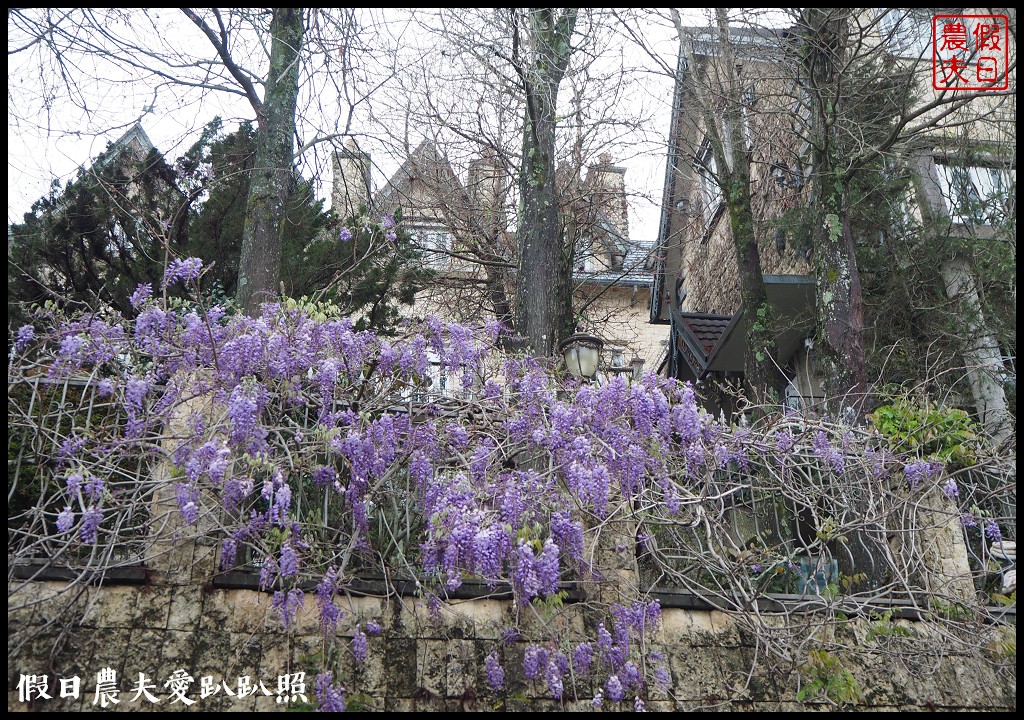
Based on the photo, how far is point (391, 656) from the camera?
4.20m

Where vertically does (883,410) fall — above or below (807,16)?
below

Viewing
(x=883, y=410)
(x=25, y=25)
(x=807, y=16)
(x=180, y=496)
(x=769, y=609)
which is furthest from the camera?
(x=807, y=16)

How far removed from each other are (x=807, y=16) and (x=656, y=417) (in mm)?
4642

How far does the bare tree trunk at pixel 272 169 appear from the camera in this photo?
6.15m

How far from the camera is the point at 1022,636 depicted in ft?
14.0

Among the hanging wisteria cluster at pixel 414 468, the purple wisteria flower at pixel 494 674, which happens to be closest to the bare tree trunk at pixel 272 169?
the hanging wisteria cluster at pixel 414 468

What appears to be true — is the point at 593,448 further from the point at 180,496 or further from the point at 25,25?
the point at 25,25

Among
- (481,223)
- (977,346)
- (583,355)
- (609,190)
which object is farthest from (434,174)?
(977,346)

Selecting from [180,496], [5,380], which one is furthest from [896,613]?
[5,380]

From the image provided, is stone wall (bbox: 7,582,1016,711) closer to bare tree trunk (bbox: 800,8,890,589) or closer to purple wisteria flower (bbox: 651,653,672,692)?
purple wisteria flower (bbox: 651,653,672,692)

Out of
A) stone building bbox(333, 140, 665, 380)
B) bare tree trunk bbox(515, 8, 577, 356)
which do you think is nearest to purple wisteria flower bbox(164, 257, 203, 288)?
bare tree trunk bbox(515, 8, 577, 356)

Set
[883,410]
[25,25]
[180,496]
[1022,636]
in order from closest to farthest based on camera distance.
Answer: [180,496] < [1022,636] < [883,410] < [25,25]

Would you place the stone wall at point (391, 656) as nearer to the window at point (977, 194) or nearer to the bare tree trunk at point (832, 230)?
the bare tree trunk at point (832, 230)

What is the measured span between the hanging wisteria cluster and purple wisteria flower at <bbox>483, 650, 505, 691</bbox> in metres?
0.01
